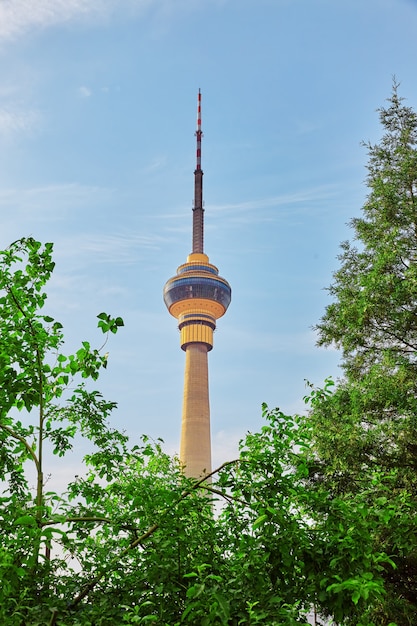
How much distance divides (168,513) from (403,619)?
10.3 metres

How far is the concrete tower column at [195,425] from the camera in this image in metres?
84.5

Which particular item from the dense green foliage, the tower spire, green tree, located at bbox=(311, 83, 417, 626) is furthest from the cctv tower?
the dense green foliage

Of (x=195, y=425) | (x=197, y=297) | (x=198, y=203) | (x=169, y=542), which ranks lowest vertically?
(x=169, y=542)

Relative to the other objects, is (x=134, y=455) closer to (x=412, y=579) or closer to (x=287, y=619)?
(x=287, y=619)

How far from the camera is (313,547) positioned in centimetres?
564

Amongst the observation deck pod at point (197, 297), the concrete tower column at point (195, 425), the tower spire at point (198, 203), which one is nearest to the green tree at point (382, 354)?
the concrete tower column at point (195, 425)

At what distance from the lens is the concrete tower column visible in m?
84.5

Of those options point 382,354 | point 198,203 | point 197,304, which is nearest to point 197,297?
point 197,304

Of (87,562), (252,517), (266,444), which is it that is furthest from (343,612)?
(87,562)

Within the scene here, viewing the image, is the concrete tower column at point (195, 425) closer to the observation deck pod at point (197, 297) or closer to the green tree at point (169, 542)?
the observation deck pod at point (197, 297)

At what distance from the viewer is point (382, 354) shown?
1661cm

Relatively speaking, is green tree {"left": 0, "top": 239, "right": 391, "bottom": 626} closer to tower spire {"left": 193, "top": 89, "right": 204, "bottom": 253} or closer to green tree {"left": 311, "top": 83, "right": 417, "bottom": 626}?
green tree {"left": 311, "top": 83, "right": 417, "bottom": 626}

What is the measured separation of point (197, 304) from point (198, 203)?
18.2 meters

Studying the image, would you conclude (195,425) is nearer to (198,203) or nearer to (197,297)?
(197,297)
